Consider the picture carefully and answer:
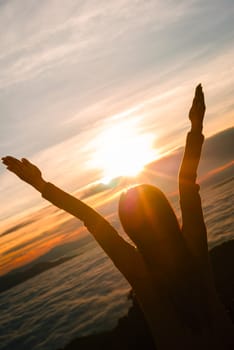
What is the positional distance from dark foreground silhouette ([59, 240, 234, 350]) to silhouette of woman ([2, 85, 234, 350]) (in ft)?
31.4

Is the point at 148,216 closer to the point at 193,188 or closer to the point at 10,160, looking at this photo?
the point at 193,188

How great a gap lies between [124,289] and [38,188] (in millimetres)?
20397

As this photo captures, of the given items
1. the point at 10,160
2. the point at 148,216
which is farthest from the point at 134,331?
the point at 148,216

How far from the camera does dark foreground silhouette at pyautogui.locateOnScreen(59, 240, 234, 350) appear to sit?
13234 millimetres

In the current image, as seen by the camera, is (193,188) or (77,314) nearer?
(193,188)

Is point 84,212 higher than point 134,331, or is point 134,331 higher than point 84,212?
point 84,212

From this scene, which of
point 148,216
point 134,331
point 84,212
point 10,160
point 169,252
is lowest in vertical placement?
point 134,331

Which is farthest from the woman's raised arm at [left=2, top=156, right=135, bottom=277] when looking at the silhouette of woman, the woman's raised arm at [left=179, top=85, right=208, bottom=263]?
the woman's raised arm at [left=179, top=85, right=208, bottom=263]

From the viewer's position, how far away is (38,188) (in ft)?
10.5

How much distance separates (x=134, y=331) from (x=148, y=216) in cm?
1296

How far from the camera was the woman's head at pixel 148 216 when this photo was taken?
2.58m

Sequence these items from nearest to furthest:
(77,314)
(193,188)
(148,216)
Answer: (148,216) → (193,188) → (77,314)

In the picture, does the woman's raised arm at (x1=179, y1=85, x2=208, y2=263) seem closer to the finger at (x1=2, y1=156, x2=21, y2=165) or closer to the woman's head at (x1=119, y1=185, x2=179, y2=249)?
the woman's head at (x1=119, y1=185, x2=179, y2=249)

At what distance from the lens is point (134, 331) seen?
14.1 metres
